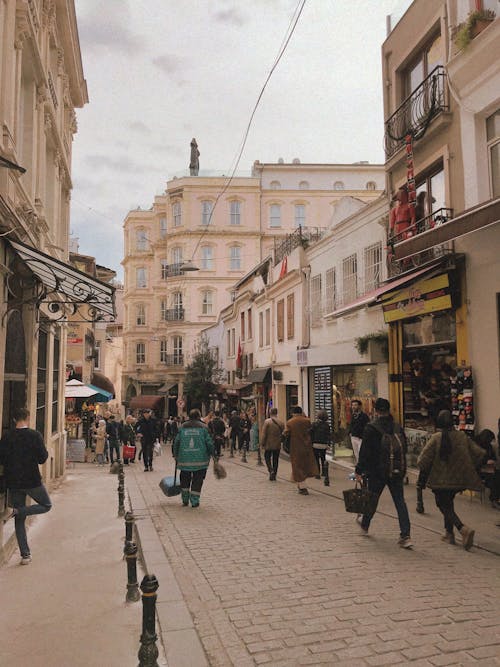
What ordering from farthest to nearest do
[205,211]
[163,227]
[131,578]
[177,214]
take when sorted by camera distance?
[163,227] → [177,214] → [205,211] → [131,578]

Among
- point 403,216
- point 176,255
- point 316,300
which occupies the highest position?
point 176,255

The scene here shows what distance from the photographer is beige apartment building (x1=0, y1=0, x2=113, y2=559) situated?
7363mm

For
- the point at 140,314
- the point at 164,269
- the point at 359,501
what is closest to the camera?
the point at 359,501

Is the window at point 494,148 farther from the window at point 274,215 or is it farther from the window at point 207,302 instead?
the window at point 274,215

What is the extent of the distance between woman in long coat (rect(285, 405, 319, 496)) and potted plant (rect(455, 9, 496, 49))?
7687 millimetres

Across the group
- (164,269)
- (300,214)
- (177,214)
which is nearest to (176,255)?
(164,269)

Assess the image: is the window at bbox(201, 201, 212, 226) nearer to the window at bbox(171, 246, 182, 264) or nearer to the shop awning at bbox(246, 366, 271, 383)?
the window at bbox(171, 246, 182, 264)

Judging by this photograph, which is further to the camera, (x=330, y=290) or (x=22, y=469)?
(x=330, y=290)

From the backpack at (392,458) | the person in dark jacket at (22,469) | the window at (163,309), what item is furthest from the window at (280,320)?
the window at (163,309)

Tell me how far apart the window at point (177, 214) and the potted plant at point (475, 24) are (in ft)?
134

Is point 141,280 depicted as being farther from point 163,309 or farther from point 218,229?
point 218,229

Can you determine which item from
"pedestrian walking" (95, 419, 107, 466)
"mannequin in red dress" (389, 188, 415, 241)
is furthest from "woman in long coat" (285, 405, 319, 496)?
"pedestrian walking" (95, 419, 107, 466)

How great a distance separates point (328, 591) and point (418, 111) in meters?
10.8

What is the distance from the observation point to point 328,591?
18.4ft
